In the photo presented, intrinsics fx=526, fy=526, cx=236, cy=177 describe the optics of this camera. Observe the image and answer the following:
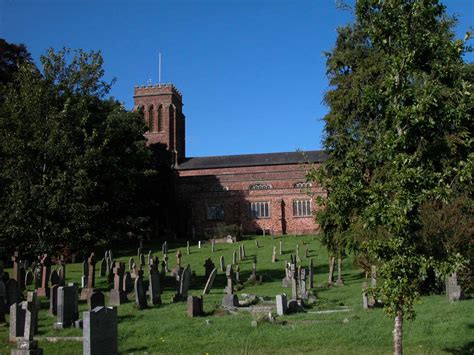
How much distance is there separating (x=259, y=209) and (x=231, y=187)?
5195 millimetres

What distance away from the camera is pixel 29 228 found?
16.2m

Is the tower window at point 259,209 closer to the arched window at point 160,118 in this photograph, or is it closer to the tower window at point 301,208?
the tower window at point 301,208

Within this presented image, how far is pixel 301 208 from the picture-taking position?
55750mm

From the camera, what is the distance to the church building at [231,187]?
55.7 m

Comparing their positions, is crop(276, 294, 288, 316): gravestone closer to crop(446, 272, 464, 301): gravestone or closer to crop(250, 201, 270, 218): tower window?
crop(446, 272, 464, 301): gravestone

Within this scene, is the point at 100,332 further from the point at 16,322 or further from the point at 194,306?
the point at 194,306

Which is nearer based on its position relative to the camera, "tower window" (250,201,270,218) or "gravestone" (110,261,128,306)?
"gravestone" (110,261,128,306)

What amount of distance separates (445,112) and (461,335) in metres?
4.79

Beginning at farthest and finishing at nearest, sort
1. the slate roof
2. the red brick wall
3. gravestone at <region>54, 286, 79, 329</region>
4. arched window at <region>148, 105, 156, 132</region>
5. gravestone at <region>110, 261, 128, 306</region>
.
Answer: arched window at <region>148, 105, 156, 132</region> → the slate roof → the red brick wall → gravestone at <region>110, 261, 128, 306</region> → gravestone at <region>54, 286, 79, 329</region>

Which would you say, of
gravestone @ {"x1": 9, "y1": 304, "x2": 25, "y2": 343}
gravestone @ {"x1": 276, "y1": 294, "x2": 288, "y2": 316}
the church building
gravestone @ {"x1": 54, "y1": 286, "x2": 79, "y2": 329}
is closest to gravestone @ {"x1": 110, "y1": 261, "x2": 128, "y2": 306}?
gravestone @ {"x1": 54, "y1": 286, "x2": 79, "y2": 329}

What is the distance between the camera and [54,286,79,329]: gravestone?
11.5 metres

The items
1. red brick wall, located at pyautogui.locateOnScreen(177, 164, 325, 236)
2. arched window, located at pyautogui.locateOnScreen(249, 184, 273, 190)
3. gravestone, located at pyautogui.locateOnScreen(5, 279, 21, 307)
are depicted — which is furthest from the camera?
arched window, located at pyautogui.locateOnScreen(249, 184, 273, 190)

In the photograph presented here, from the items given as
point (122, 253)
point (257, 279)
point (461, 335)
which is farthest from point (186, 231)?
point (461, 335)

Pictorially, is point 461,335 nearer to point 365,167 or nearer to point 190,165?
point 365,167
